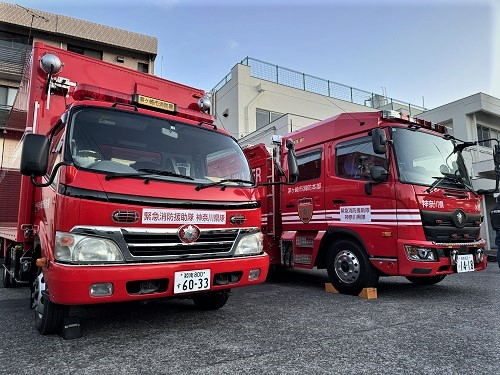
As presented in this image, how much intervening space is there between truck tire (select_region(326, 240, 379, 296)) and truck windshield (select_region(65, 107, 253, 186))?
2230 mm

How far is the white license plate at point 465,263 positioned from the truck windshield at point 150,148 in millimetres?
3143

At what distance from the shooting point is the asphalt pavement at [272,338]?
261 cm

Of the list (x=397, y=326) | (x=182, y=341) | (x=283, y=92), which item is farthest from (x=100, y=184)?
(x=283, y=92)

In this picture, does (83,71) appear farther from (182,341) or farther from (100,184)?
(182,341)

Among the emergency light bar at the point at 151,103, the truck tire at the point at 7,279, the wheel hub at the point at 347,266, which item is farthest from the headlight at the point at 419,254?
the truck tire at the point at 7,279

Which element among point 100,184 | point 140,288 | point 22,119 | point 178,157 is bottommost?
point 140,288

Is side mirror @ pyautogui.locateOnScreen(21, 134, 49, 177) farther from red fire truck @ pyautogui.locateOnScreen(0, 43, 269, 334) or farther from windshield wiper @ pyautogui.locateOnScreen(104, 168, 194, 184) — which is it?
windshield wiper @ pyautogui.locateOnScreen(104, 168, 194, 184)

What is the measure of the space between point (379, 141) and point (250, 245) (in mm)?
2352

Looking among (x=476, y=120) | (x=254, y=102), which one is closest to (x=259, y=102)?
(x=254, y=102)

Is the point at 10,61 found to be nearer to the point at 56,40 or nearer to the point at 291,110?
the point at 56,40

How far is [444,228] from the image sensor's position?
4863 millimetres

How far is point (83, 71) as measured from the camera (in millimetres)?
4488

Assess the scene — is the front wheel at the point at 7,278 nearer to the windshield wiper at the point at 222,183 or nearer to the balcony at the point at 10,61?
the windshield wiper at the point at 222,183

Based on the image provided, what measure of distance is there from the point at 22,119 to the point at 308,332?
4188 millimetres
